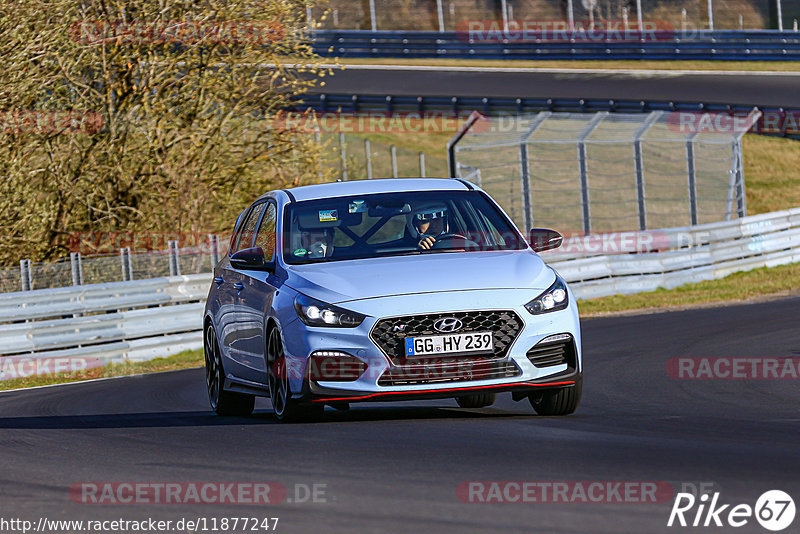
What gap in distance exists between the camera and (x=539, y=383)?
852cm

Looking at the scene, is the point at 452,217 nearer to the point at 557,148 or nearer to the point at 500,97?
the point at 500,97

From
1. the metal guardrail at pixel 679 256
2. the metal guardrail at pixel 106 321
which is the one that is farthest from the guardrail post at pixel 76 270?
the metal guardrail at pixel 679 256

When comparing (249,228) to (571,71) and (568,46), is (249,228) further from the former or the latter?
(568,46)

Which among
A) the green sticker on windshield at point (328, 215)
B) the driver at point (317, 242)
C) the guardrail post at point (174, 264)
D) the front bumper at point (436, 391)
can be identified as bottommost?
the guardrail post at point (174, 264)

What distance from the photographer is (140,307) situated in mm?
19531

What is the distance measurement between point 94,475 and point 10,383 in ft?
33.9

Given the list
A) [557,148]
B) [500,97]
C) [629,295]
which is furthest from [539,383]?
[557,148]

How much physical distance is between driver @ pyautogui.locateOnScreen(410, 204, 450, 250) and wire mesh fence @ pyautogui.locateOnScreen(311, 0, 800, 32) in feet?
139

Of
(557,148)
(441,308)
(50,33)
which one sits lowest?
(557,148)

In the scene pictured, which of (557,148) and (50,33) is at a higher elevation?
(50,33)

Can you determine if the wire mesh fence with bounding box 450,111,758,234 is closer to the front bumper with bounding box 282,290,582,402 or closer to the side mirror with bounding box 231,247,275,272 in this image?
the side mirror with bounding box 231,247,275,272

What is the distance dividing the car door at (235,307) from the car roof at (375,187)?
0.65 meters

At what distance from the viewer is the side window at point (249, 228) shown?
10.7m

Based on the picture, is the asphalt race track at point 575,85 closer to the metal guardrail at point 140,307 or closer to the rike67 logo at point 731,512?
the metal guardrail at point 140,307
